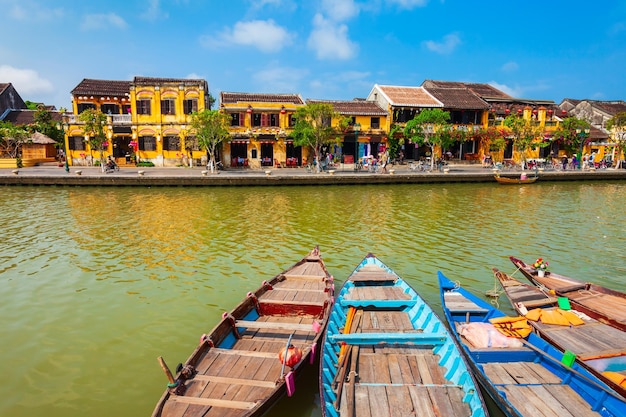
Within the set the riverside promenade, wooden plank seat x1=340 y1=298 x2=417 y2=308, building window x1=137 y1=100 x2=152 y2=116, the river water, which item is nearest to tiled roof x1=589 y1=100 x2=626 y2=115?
the riverside promenade

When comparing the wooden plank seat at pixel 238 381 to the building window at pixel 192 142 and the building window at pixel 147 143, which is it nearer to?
the building window at pixel 192 142

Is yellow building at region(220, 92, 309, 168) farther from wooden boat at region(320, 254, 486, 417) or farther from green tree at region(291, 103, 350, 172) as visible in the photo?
wooden boat at region(320, 254, 486, 417)

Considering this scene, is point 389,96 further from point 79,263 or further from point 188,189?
point 79,263

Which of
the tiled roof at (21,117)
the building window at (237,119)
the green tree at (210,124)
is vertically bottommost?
the green tree at (210,124)

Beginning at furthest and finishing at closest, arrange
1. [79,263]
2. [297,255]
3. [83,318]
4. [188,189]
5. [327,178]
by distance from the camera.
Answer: [327,178] → [188,189] → [297,255] → [79,263] → [83,318]

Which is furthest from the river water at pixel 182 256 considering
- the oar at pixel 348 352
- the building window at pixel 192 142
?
the building window at pixel 192 142

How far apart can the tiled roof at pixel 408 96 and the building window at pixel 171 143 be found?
22590 mm

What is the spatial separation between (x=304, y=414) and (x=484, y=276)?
769cm

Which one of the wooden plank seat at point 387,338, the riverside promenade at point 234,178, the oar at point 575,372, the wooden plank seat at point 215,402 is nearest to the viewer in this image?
the wooden plank seat at point 215,402

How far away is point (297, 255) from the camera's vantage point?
42.4ft

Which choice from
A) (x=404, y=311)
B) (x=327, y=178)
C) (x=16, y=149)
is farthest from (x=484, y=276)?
(x=16, y=149)

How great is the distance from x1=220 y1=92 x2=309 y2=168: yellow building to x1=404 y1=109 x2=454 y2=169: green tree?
37.5ft

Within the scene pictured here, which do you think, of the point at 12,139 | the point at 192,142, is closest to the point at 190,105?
the point at 192,142

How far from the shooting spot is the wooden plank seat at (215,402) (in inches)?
187
